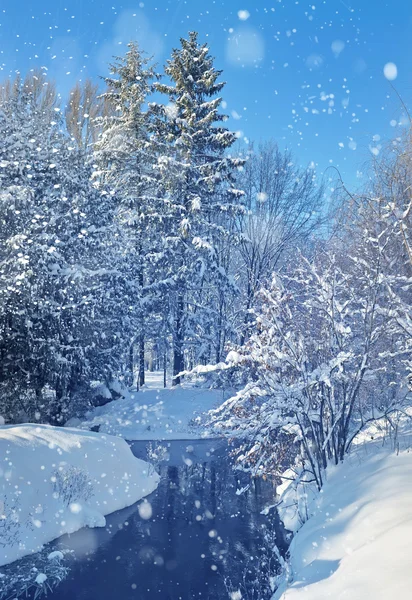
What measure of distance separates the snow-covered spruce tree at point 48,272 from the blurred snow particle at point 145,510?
22.7 feet

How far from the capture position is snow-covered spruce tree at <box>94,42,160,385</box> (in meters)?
23.0

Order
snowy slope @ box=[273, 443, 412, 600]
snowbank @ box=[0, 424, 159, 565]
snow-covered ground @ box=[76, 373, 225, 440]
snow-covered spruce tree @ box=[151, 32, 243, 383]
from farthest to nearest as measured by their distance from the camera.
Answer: snow-covered spruce tree @ box=[151, 32, 243, 383] < snow-covered ground @ box=[76, 373, 225, 440] < snowbank @ box=[0, 424, 159, 565] < snowy slope @ box=[273, 443, 412, 600]

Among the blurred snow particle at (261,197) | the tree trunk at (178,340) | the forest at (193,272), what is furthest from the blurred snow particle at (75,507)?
the blurred snow particle at (261,197)

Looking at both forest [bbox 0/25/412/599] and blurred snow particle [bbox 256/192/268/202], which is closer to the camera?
forest [bbox 0/25/412/599]

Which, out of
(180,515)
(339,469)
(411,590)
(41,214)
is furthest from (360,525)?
(41,214)

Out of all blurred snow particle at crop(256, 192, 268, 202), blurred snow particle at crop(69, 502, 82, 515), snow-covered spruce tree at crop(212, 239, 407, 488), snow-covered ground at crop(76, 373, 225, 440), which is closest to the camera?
snow-covered spruce tree at crop(212, 239, 407, 488)

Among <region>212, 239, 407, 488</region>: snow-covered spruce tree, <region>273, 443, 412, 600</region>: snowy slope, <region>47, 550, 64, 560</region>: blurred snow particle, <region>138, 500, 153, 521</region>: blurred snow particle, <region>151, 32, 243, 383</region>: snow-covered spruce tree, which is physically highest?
<region>151, 32, 243, 383</region>: snow-covered spruce tree

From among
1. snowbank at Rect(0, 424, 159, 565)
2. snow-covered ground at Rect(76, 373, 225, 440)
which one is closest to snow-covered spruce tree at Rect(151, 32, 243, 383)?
snow-covered ground at Rect(76, 373, 225, 440)

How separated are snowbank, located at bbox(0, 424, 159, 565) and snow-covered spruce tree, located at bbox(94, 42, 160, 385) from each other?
10.6 metres

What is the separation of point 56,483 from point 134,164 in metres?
18.1

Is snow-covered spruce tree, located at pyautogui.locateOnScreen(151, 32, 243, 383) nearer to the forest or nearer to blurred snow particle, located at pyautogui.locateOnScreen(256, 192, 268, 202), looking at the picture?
the forest

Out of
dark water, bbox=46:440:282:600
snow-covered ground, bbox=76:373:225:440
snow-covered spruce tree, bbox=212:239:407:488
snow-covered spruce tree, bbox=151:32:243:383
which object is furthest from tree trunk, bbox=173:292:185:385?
snow-covered spruce tree, bbox=212:239:407:488

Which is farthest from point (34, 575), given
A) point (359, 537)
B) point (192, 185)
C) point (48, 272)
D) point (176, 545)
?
point (192, 185)

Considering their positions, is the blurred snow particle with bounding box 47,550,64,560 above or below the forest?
below
